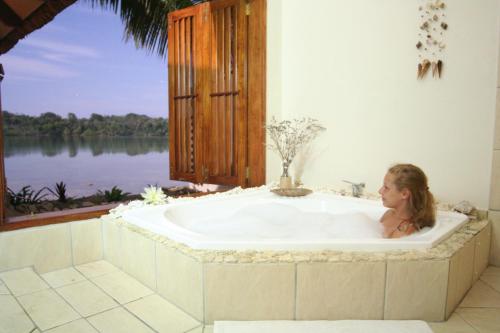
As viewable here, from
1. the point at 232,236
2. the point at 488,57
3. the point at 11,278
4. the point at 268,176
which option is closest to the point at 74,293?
the point at 11,278

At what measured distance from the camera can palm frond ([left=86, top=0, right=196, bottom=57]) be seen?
466 cm

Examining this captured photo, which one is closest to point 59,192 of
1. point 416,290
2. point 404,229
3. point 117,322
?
point 117,322

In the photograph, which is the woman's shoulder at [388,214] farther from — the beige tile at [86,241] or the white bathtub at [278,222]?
the beige tile at [86,241]

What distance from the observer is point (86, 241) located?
6.84 feet

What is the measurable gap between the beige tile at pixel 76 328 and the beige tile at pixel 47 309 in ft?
0.11

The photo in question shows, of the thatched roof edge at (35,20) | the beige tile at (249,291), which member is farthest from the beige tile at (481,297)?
the thatched roof edge at (35,20)

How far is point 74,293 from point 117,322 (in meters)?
0.40

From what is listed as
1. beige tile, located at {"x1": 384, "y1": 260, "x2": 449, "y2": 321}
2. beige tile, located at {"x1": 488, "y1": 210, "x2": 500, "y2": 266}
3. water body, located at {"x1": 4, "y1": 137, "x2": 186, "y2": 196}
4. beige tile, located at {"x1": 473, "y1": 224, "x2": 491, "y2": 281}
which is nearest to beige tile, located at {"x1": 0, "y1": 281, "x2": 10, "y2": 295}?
beige tile, located at {"x1": 384, "y1": 260, "x2": 449, "y2": 321}

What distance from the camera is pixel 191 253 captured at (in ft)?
4.63

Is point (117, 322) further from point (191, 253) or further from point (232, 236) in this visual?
point (232, 236)

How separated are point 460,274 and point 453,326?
259mm

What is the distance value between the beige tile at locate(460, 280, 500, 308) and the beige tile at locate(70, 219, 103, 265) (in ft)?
6.40

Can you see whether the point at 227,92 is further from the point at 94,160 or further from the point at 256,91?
the point at 94,160

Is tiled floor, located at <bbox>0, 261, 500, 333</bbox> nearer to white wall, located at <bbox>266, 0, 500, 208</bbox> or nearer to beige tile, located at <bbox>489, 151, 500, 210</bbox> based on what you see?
beige tile, located at <bbox>489, 151, 500, 210</bbox>
